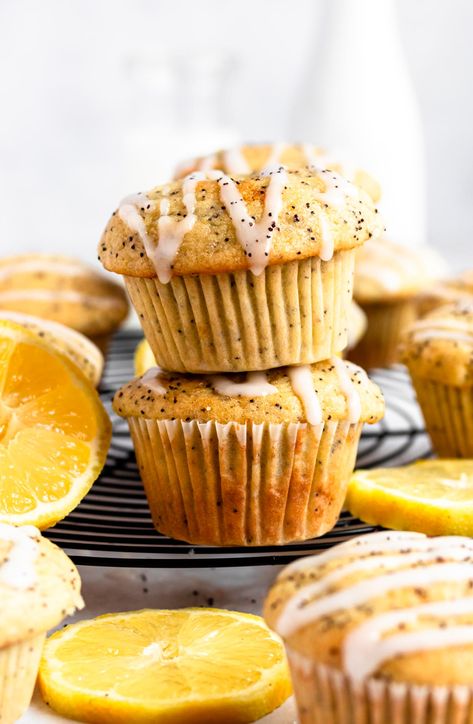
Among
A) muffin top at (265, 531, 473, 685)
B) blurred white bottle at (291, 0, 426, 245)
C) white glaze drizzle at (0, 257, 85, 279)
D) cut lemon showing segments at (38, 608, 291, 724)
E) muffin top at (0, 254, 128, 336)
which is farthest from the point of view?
blurred white bottle at (291, 0, 426, 245)

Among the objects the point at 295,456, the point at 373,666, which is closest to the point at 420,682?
the point at 373,666

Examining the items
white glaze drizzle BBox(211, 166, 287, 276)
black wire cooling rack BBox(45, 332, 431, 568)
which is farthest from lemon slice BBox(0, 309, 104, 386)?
white glaze drizzle BBox(211, 166, 287, 276)

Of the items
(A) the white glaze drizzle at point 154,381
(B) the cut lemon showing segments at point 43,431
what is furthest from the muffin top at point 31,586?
(A) the white glaze drizzle at point 154,381

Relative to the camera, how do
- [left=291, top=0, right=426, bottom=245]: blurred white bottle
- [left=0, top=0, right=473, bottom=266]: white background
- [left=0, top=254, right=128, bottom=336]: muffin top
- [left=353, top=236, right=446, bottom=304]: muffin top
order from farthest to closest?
[left=0, top=0, right=473, bottom=266]: white background < [left=291, top=0, right=426, bottom=245]: blurred white bottle < [left=353, top=236, right=446, bottom=304]: muffin top < [left=0, top=254, right=128, bottom=336]: muffin top

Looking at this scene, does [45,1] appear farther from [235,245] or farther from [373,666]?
[373,666]

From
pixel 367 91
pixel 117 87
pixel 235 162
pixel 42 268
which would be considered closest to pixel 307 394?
pixel 235 162

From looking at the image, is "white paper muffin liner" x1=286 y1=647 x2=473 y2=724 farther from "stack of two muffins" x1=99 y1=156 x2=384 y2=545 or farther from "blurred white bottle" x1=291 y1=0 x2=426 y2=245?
"blurred white bottle" x1=291 y1=0 x2=426 y2=245

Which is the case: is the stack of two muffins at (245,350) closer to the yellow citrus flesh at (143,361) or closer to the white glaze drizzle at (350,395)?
the white glaze drizzle at (350,395)
